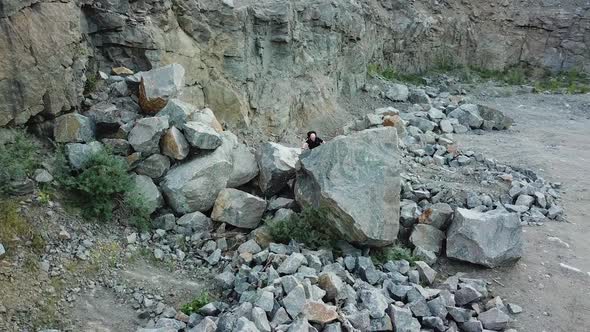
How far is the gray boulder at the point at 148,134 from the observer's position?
796 cm

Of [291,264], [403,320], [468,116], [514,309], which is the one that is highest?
[291,264]

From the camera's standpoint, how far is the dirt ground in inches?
273

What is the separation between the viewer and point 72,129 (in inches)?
307

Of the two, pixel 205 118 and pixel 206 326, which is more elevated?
pixel 205 118

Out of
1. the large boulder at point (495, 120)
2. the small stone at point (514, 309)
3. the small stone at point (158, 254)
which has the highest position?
the small stone at point (158, 254)

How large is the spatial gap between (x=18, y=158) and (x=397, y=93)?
11.8 meters

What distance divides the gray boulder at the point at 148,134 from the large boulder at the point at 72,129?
629 mm

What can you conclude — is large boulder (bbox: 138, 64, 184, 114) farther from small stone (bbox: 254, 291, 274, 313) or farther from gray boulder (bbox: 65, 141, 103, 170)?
small stone (bbox: 254, 291, 274, 313)

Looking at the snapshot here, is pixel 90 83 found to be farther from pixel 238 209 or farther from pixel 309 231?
pixel 309 231

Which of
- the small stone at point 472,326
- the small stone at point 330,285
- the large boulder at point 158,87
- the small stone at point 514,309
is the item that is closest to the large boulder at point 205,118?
the large boulder at point 158,87

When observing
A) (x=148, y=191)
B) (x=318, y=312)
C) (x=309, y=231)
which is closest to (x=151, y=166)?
(x=148, y=191)

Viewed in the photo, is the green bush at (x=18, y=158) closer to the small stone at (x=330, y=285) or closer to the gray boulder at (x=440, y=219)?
the small stone at (x=330, y=285)

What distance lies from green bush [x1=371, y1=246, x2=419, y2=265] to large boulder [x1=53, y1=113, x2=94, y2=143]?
4.44 meters

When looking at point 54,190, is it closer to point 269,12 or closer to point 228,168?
point 228,168
